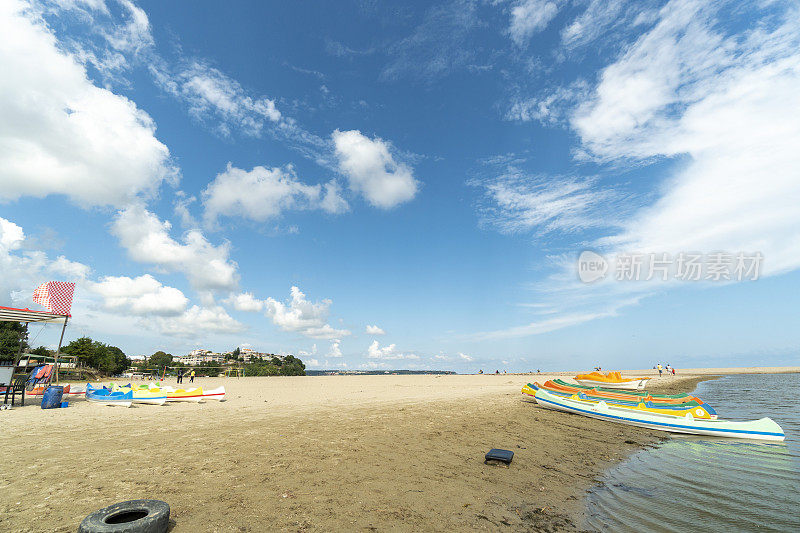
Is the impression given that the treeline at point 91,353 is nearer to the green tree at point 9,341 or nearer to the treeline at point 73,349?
the treeline at point 73,349

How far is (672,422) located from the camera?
16.4 m

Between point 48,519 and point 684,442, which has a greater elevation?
point 48,519

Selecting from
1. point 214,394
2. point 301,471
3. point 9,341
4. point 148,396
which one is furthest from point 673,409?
point 9,341

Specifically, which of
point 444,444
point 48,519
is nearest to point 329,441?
point 444,444

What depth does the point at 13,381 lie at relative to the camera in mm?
19156

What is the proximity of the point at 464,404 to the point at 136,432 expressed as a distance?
1726cm

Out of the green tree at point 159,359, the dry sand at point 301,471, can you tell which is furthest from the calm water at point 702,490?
the green tree at point 159,359

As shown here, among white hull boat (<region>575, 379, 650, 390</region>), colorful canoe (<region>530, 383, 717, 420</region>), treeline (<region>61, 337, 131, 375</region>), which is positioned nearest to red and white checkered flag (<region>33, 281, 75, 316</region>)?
colorful canoe (<region>530, 383, 717, 420</region>)

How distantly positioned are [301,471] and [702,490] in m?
10.6

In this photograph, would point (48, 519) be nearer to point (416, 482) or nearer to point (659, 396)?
point (416, 482)

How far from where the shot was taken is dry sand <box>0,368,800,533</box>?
19.8 ft

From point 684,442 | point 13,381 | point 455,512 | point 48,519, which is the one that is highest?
point 13,381

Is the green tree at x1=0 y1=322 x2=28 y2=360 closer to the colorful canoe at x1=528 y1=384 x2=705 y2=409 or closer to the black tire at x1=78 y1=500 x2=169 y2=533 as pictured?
the black tire at x1=78 y1=500 x2=169 y2=533

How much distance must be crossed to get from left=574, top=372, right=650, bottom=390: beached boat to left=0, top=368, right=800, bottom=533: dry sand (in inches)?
961
